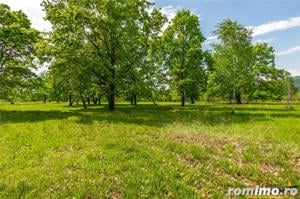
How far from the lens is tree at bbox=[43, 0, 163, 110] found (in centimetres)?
2801

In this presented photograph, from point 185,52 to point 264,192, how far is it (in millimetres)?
36889

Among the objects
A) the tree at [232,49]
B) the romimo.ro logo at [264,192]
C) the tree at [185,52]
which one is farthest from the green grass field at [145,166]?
the tree at [185,52]

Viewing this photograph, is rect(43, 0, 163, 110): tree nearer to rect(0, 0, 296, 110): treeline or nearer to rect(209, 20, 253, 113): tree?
rect(0, 0, 296, 110): treeline

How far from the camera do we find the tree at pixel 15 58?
3048 centimetres

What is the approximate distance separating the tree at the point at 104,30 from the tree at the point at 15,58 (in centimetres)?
384

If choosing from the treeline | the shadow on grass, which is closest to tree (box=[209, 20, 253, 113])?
the treeline

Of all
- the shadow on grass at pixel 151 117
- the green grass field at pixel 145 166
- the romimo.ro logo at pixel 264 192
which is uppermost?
the shadow on grass at pixel 151 117

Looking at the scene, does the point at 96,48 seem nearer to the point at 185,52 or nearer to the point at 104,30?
the point at 104,30

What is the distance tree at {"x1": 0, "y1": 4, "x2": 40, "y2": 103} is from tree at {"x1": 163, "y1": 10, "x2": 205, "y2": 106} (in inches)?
785

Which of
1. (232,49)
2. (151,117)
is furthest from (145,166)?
(232,49)

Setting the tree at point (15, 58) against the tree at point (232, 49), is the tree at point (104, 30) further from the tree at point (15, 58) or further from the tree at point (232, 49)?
the tree at point (232, 49)

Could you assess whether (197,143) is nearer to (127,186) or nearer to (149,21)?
(127,186)

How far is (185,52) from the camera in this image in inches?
1704

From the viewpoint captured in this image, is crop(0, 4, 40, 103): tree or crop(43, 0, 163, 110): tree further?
crop(0, 4, 40, 103): tree
